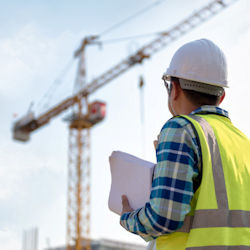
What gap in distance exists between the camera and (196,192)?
1747mm

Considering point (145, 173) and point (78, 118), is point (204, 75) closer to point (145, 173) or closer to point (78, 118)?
point (145, 173)

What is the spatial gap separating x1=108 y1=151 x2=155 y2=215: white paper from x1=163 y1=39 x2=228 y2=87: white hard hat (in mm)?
414

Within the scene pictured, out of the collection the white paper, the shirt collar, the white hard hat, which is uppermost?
the white hard hat

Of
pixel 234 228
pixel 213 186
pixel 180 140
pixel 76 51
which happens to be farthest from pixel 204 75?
pixel 76 51

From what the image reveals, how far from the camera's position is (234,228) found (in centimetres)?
170

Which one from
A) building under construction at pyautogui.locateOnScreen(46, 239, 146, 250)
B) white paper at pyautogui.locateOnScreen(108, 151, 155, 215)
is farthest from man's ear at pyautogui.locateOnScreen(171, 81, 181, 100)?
building under construction at pyautogui.locateOnScreen(46, 239, 146, 250)

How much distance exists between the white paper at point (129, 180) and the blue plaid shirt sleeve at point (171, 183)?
76 millimetres

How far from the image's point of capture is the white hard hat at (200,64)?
1987 mm

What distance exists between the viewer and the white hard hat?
6.52 feet

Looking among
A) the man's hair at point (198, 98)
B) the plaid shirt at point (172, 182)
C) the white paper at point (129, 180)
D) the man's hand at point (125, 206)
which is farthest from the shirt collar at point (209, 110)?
the man's hand at point (125, 206)

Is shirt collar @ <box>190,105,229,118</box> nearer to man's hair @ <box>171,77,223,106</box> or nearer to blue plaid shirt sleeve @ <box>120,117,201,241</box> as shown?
man's hair @ <box>171,77,223,106</box>

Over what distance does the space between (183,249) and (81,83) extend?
4227 centimetres

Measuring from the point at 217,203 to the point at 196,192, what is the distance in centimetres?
9

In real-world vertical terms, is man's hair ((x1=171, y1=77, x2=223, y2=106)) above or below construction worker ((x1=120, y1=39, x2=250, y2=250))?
above
